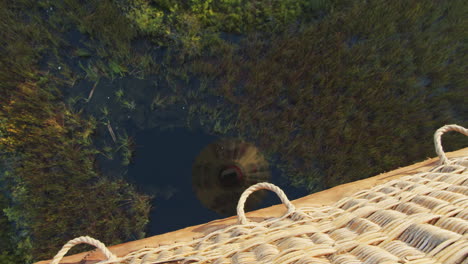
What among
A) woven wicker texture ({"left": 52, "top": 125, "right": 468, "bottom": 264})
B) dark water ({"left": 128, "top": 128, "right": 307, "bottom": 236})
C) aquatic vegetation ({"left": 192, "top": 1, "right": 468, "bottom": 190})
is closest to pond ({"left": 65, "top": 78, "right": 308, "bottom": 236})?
dark water ({"left": 128, "top": 128, "right": 307, "bottom": 236})

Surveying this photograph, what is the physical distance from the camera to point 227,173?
2984mm

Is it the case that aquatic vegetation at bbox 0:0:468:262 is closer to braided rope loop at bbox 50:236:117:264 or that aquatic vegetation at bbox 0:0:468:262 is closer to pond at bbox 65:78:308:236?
pond at bbox 65:78:308:236

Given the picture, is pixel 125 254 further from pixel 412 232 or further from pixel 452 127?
pixel 452 127

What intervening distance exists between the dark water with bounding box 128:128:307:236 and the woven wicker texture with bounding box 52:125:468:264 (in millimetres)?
1741

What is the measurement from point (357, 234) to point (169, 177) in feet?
7.28

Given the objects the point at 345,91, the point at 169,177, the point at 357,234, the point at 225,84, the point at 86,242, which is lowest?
the point at 357,234

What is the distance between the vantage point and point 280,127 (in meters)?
3.03

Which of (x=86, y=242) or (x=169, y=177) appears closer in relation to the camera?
(x=86, y=242)

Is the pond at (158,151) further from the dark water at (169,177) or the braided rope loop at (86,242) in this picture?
the braided rope loop at (86,242)

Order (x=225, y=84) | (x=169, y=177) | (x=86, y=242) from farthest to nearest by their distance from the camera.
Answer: (x=225, y=84) → (x=169, y=177) → (x=86, y=242)

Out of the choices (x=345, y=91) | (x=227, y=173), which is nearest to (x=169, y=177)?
(x=227, y=173)

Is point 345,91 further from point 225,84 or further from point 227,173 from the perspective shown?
point 227,173

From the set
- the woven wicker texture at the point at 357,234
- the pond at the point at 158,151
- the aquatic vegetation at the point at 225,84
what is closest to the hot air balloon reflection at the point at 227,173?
the pond at the point at 158,151

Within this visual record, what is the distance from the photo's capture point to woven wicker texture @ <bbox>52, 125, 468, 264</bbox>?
97cm
